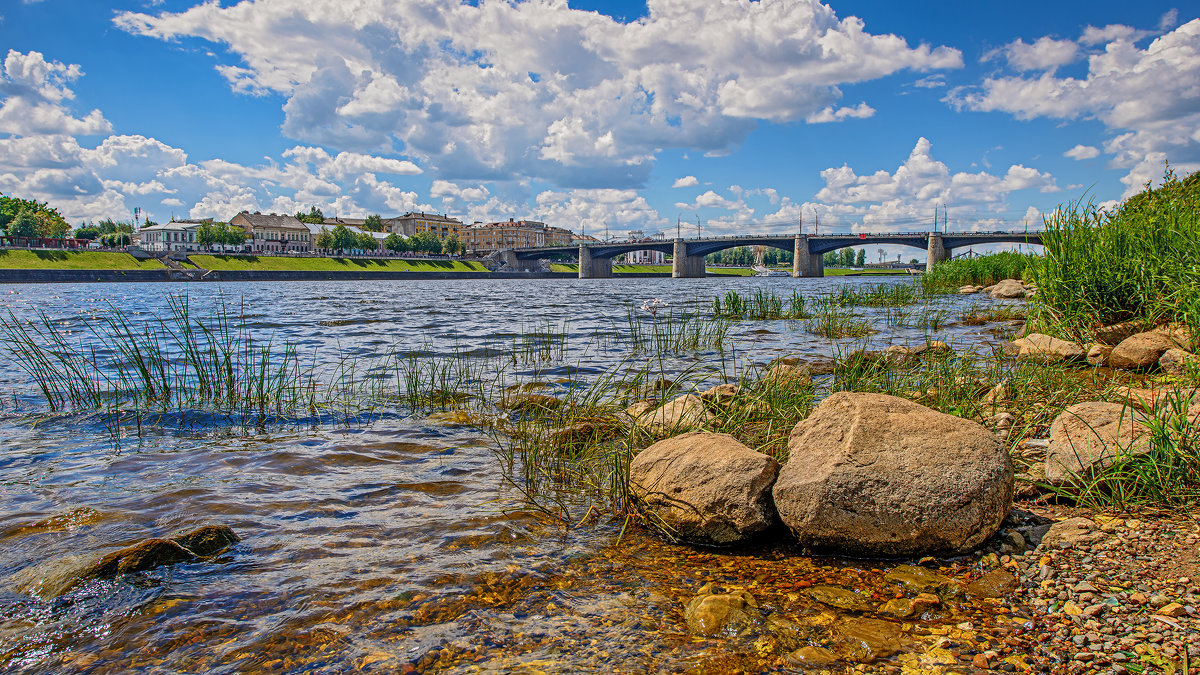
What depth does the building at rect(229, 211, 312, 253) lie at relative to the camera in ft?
501

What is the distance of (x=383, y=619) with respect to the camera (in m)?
3.46

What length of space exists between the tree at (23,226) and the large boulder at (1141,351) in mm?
139931

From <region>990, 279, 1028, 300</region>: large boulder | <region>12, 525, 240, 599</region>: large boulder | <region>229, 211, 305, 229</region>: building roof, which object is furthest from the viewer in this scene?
<region>229, 211, 305, 229</region>: building roof

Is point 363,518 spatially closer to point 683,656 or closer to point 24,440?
point 683,656

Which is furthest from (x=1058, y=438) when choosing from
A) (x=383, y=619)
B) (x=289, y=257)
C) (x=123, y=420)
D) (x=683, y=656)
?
(x=289, y=257)

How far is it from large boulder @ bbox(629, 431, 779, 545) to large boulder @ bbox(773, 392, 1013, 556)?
0.17m

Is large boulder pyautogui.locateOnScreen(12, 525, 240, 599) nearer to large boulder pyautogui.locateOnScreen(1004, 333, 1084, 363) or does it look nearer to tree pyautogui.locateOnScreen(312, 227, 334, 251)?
large boulder pyautogui.locateOnScreen(1004, 333, 1084, 363)

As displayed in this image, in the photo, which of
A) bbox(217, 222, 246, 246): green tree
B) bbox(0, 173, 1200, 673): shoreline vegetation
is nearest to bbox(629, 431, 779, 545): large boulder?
bbox(0, 173, 1200, 673): shoreline vegetation

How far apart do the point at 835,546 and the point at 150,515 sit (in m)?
5.04

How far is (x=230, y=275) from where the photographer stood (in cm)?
8238

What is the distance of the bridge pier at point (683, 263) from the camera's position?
10575 cm

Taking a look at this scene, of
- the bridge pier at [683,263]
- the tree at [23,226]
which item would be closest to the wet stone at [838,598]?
the bridge pier at [683,263]

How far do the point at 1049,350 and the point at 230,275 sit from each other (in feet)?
301

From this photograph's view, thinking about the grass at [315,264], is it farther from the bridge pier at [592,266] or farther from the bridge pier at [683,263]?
the bridge pier at [683,263]
